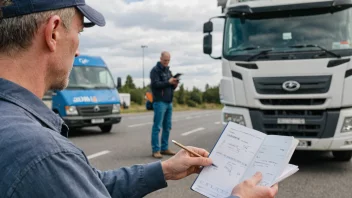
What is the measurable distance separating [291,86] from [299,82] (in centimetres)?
13

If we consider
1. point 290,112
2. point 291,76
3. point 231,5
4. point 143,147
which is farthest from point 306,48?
point 143,147

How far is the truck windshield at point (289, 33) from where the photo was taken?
628 cm

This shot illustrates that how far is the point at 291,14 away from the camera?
6.63m

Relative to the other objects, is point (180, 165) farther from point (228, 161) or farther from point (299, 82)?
point (299, 82)

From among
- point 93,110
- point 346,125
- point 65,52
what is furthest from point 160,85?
point 65,52

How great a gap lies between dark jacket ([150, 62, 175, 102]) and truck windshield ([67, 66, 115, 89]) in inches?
191

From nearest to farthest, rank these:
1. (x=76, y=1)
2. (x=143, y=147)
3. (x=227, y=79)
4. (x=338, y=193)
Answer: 1. (x=76, y=1)
2. (x=338, y=193)
3. (x=227, y=79)
4. (x=143, y=147)

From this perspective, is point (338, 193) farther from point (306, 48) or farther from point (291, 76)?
point (306, 48)

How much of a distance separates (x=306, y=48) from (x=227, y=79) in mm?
1261

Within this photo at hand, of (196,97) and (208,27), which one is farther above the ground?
(208,27)

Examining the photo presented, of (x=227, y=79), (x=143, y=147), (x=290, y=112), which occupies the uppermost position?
(x=227, y=79)

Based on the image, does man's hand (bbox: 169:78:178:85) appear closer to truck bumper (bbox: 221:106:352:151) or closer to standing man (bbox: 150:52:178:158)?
standing man (bbox: 150:52:178:158)

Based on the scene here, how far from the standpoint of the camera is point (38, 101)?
1.27 meters

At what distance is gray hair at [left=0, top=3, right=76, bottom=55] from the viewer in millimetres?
1263
